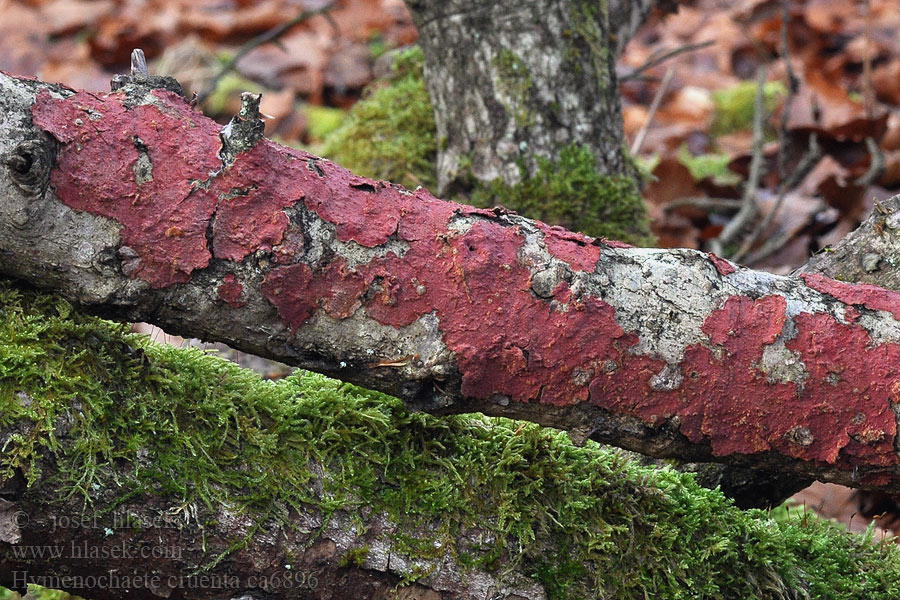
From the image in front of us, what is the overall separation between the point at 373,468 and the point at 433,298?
0.37m

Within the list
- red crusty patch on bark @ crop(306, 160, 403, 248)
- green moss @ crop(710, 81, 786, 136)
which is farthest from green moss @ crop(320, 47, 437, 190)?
green moss @ crop(710, 81, 786, 136)

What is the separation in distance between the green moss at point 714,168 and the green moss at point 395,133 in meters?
1.65

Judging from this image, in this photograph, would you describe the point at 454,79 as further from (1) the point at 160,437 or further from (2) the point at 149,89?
(1) the point at 160,437

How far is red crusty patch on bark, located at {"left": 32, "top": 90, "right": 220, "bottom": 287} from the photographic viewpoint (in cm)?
140

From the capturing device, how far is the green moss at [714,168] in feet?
14.9

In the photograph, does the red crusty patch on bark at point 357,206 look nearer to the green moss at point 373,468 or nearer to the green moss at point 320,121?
the green moss at point 373,468

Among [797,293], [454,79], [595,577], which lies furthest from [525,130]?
[595,577]

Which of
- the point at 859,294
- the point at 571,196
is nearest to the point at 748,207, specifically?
the point at 571,196

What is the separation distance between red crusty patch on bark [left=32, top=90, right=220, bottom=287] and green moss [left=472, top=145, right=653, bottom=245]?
1.56 metres

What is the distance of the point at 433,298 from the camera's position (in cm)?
148

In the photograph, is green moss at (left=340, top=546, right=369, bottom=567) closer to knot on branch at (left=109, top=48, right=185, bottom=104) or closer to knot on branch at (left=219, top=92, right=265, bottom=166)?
knot on branch at (left=219, top=92, right=265, bottom=166)

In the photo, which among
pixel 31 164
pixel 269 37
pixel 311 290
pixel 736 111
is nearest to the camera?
pixel 31 164

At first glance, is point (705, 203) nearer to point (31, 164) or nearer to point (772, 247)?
point (772, 247)

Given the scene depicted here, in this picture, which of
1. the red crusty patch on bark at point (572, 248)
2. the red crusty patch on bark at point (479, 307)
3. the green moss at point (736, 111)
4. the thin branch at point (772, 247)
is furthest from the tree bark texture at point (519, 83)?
the green moss at point (736, 111)
